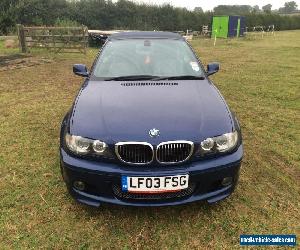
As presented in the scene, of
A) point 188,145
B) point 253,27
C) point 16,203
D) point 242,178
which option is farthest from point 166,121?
point 253,27

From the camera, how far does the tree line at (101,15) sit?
2032 centimetres

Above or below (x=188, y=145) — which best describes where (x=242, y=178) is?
below

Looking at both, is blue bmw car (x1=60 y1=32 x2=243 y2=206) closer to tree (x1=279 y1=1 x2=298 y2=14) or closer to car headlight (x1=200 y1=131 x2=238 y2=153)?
car headlight (x1=200 y1=131 x2=238 y2=153)

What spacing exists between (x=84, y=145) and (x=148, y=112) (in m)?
0.68

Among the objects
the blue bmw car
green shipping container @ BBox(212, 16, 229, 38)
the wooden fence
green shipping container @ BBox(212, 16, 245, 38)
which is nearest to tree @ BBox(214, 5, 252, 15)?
green shipping container @ BBox(212, 16, 229, 38)

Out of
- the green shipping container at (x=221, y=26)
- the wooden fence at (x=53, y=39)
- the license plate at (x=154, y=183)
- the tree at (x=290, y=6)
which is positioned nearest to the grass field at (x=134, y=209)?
the license plate at (x=154, y=183)

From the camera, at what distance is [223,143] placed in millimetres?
2973

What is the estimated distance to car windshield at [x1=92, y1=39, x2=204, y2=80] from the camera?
4094 mm

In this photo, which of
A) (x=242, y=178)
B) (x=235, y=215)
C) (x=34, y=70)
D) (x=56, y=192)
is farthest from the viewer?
(x=34, y=70)

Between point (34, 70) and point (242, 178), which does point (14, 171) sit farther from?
→ point (34, 70)

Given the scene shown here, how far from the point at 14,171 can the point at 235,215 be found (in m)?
2.67

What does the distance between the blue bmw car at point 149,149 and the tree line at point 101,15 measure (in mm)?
18318

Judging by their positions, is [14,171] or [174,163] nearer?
[174,163]

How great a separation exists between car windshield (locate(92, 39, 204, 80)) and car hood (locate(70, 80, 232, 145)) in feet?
0.99
